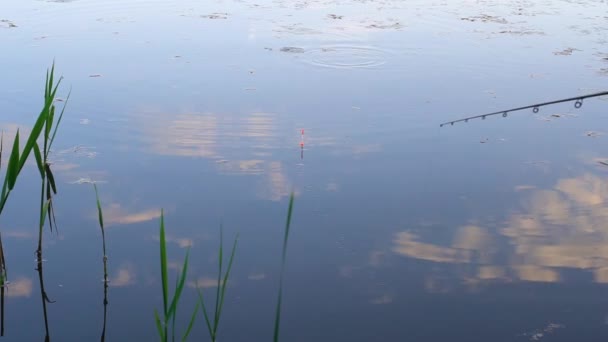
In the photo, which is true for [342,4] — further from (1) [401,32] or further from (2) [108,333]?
(2) [108,333]

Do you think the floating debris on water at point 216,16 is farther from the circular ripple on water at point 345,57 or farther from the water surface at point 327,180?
the circular ripple on water at point 345,57

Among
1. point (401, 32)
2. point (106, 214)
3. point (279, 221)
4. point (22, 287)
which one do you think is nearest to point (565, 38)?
point (401, 32)

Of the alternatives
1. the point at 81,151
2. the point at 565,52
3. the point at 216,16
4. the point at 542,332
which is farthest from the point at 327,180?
the point at 216,16

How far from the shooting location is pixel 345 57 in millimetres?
7773

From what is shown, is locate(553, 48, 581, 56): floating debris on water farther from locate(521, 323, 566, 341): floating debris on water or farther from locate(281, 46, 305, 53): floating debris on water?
locate(521, 323, 566, 341): floating debris on water

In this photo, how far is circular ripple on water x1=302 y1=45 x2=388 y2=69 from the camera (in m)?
7.49

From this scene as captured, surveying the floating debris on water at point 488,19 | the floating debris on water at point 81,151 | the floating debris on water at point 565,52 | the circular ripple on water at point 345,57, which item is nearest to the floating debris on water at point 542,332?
the floating debris on water at point 81,151

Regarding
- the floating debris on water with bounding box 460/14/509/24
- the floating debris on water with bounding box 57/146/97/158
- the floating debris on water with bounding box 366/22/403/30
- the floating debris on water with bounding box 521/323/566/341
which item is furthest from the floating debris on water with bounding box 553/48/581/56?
the floating debris on water with bounding box 521/323/566/341

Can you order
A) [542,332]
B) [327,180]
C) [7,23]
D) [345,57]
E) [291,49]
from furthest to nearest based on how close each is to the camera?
[7,23] → [291,49] → [345,57] → [327,180] → [542,332]

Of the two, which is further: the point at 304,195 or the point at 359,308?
the point at 304,195

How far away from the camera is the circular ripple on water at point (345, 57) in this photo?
749 cm

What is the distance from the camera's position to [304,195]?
4.58m

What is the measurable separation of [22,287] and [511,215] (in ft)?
8.48

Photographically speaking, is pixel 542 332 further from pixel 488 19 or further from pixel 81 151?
pixel 488 19
